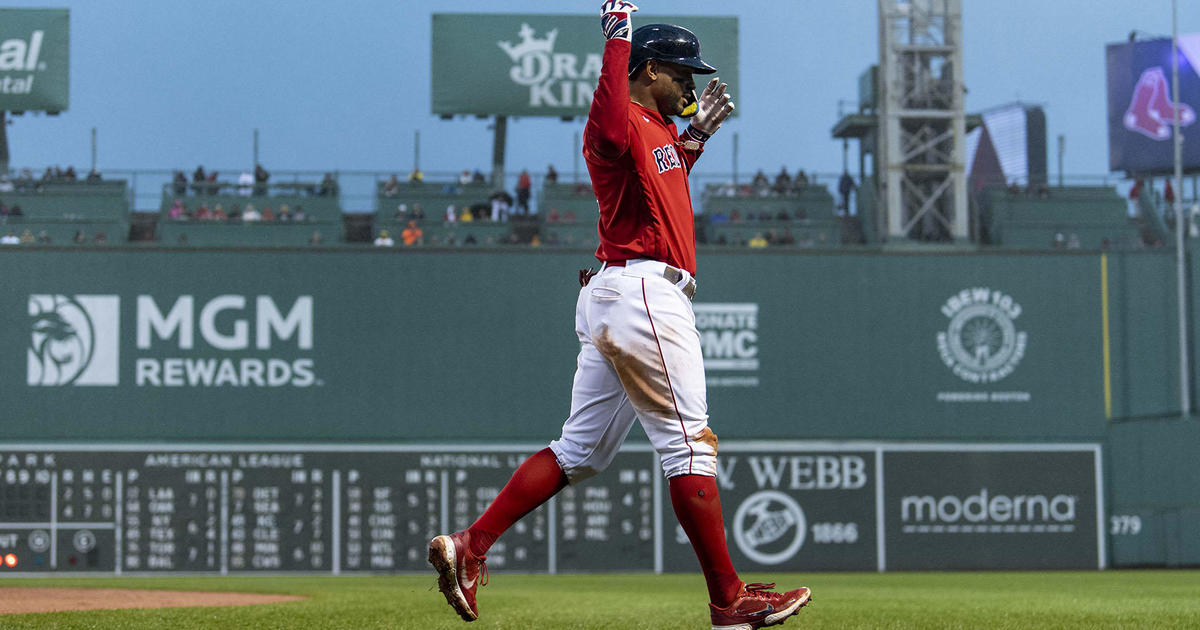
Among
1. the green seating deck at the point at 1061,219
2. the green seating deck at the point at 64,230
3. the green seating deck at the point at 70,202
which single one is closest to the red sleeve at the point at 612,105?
the green seating deck at the point at 64,230

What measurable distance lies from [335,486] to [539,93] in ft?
31.7

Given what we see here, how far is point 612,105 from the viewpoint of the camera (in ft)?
15.2

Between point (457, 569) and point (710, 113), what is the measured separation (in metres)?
2.04

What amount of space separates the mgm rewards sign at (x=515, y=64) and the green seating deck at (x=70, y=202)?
6211 millimetres

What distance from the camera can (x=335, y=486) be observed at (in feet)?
63.1

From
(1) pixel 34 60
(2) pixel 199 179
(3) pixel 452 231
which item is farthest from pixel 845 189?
(1) pixel 34 60

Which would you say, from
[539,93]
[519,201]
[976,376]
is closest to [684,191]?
[976,376]

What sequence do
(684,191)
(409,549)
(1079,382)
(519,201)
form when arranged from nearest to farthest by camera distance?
(684,191) → (409,549) → (1079,382) → (519,201)

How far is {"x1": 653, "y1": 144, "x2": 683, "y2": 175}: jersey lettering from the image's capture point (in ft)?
16.1

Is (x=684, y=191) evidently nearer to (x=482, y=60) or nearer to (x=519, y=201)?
(x=519, y=201)

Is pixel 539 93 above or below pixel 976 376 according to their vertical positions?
above

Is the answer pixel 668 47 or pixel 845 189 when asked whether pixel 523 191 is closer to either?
pixel 845 189

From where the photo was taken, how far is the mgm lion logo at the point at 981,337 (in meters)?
20.2

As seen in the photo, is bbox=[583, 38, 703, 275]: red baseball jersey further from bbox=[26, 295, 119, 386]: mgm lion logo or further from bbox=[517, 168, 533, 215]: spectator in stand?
bbox=[517, 168, 533, 215]: spectator in stand
